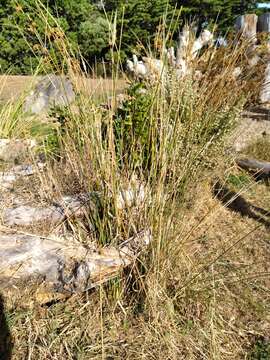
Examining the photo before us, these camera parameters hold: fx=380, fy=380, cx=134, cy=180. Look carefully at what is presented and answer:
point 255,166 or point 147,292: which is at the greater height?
point 147,292

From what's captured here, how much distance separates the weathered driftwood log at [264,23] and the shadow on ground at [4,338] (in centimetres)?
615

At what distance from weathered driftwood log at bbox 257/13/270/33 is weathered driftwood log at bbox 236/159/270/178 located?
11.2ft

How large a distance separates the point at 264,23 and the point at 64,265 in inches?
237

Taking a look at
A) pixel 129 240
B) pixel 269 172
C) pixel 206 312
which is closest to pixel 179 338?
pixel 206 312

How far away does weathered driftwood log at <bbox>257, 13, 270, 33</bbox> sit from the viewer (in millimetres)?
6323

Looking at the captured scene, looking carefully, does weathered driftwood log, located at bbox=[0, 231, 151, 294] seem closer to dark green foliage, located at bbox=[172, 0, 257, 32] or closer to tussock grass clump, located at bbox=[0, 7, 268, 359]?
tussock grass clump, located at bbox=[0, 7, 268, 359]

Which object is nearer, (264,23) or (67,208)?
(67,208)

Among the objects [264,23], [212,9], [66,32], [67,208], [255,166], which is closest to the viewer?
[67,208]

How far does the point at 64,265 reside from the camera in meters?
1.94

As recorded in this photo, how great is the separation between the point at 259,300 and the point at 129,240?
851 millimetres

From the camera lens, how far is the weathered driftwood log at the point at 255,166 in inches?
152

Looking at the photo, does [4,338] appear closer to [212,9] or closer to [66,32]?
[66,32]

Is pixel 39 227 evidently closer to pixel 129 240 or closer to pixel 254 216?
pixel 129 240

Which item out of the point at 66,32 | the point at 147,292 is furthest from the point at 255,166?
the point at 66,32
